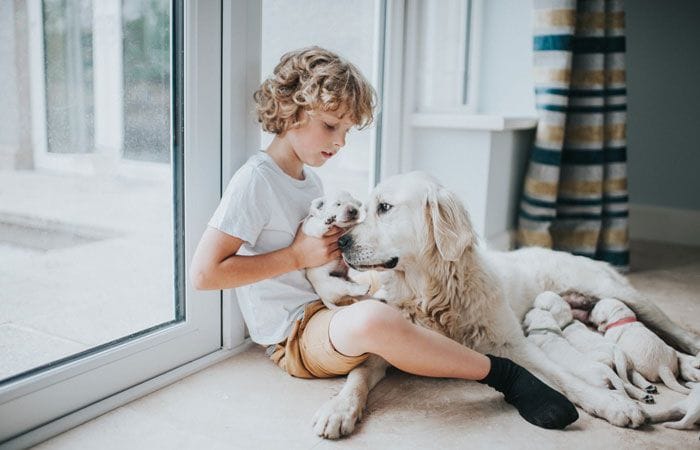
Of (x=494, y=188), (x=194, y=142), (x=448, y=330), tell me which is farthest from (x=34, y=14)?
(x=494, y=188)

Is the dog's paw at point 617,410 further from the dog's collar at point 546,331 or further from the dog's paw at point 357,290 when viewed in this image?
the dog's paw at point 357,290

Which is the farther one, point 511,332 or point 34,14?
point 511,332

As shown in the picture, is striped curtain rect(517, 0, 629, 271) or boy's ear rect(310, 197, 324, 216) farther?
striped curtain rect(517, 0, 629, 271)

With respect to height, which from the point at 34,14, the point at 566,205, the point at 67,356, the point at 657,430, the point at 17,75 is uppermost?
the point at 34,14

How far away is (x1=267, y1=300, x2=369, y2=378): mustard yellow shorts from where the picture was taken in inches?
61.9

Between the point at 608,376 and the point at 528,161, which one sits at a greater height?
the point at 528,161

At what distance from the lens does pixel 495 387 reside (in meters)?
1.56

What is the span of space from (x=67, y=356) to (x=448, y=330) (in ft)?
3.48

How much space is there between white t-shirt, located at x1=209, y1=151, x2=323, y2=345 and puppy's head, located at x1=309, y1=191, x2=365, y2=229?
0.32 ft

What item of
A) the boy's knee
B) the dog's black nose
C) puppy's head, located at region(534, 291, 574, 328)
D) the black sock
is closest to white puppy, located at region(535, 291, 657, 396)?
puppy's head, located at region(534, 291, 574, 328)

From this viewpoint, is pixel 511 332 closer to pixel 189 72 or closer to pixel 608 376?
pixel 608 376

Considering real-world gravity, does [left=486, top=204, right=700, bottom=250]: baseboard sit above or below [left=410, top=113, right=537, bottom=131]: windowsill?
below

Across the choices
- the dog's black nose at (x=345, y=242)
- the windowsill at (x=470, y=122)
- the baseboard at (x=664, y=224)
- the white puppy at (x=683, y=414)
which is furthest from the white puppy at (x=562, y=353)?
the baseboard at (x=664, y=224)

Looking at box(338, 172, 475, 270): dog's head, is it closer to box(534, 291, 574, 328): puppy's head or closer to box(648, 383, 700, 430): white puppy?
box(534, 291, 574, 328): puppy's head
